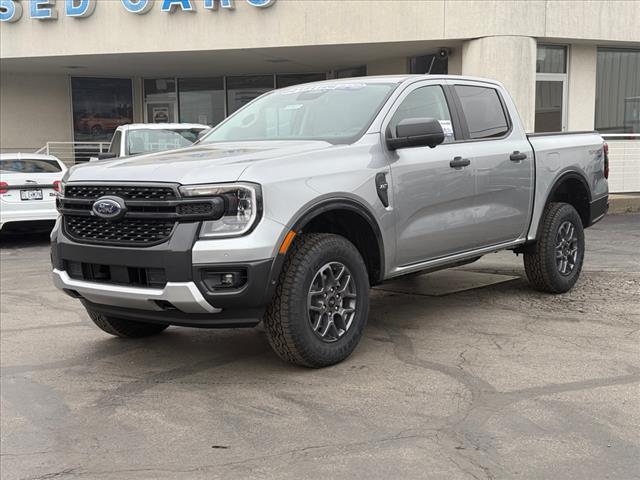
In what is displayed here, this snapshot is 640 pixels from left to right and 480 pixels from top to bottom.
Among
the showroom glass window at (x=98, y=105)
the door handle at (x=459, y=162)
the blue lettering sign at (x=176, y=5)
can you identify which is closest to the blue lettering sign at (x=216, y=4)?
the blue lettering sign at (x=176, y=5)

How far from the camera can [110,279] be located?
14.5ft

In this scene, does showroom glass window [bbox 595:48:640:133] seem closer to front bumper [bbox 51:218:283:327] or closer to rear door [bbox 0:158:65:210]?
rear door [bbox 0:158:65:210]

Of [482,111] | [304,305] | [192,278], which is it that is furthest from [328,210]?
[482,111]

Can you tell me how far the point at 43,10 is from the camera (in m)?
16.8

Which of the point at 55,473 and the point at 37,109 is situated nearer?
the point at 55,473

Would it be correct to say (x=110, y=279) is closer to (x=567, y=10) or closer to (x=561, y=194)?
(x=561, y=194)

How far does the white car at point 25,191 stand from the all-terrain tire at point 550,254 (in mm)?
7072

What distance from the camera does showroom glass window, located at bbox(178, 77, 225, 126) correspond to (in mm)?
21625

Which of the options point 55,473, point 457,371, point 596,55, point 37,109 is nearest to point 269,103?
point 457,371

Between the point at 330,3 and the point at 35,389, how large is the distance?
12.4 m

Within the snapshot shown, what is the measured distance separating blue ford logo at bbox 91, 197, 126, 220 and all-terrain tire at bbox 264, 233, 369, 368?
104cm

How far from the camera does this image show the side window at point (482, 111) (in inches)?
235

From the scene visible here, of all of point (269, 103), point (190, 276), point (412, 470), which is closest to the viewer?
point (412, 470)

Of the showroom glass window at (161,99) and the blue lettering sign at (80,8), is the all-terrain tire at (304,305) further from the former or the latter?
the showroom glass window at (161,99)
